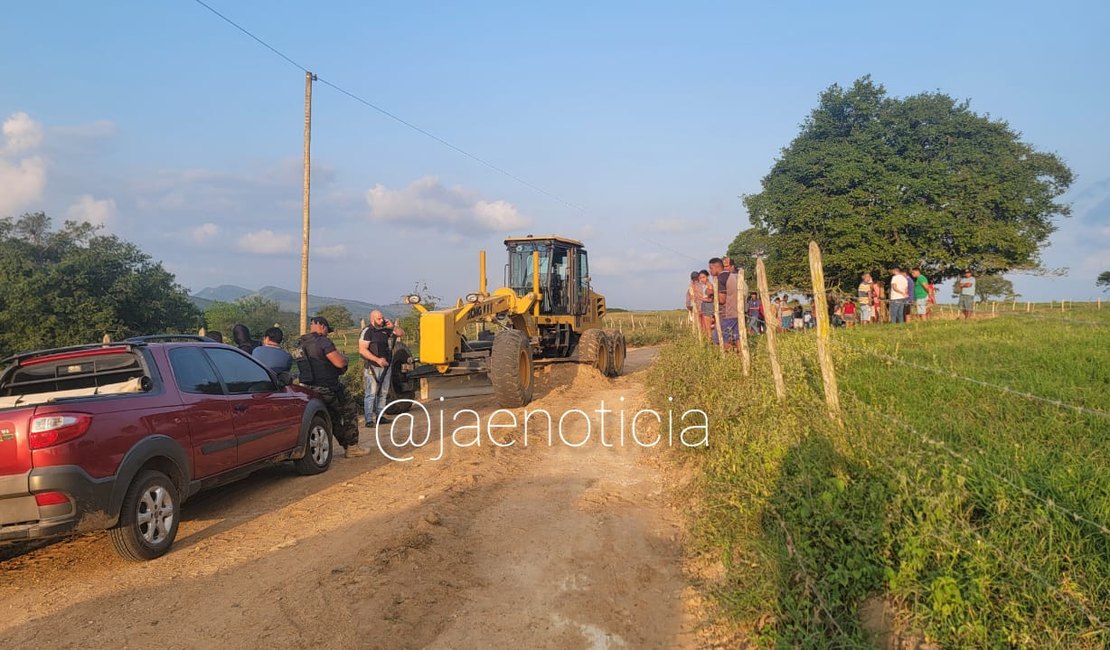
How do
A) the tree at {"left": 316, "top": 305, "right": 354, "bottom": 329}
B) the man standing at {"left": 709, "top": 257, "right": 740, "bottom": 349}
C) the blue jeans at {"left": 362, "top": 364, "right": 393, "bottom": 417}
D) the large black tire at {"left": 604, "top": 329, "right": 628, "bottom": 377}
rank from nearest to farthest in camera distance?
1. the blue jeans at {"left": 362, "top": 364, "right": 393, "bottom": 417}
2. the man standing at {"left": 709, "top": 257, "right": 740, "bottom": 349}
3. the large black tire at {"left": 604, "top": 329, "right": 628, "bottom": 377}
4. the tree at {"left": 316, "top": 305, "right": 354, "bottom": 329}

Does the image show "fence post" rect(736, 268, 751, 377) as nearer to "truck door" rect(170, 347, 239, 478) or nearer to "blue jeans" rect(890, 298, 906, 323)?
"truck door" rect(170, 347, 239, 478)

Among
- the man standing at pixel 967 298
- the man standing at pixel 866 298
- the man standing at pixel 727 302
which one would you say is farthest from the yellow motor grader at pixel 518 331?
the man standing at pixel 967 298

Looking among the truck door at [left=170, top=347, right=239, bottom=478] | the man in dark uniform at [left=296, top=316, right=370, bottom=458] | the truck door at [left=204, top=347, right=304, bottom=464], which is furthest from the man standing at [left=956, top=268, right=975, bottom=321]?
the truck door at [left=170, top=347, right=239, bottom=478]

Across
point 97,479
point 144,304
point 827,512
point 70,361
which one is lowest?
point 827,512

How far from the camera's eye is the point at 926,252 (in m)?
25.1

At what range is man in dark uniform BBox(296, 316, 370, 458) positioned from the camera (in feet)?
28.9

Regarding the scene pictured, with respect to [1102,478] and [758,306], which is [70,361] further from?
[758,306]

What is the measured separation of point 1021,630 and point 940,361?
5.51 meters

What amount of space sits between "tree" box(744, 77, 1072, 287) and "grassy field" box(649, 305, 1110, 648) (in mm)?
19948

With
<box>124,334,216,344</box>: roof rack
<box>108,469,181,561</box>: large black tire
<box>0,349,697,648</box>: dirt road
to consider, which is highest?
<box>124,334,216,344</box>: roof rack

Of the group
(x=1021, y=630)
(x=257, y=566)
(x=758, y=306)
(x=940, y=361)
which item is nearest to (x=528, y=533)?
(x=257, y=566)

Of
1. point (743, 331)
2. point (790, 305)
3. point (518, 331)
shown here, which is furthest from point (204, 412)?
point (790, 305)

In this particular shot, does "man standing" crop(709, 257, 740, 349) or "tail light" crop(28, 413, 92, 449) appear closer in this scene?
"tail light" crop(28, 413, 92, 449)

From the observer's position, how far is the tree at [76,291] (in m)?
27.1
